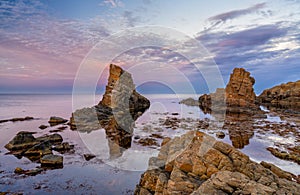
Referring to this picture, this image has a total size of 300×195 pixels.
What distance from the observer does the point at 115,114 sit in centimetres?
7625

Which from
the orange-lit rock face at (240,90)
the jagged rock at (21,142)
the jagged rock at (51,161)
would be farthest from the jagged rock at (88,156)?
the orange-lit rock face at (240,90)

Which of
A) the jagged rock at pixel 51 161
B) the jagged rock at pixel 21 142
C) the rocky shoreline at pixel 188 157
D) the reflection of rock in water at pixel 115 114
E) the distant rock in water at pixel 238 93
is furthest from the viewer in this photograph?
the distant rock in water at pixel 238 93

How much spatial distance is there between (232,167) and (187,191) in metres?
4.37

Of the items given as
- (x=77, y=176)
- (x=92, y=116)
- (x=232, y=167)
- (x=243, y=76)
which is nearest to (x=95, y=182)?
(x=77, y=176)

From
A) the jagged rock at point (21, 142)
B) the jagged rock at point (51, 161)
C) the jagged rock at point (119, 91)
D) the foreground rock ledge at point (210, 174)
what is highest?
the jagged rock at point (119, 91)

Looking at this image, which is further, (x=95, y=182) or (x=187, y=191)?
(x=95, y=182)

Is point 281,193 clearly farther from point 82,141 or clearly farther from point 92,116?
point 92,116

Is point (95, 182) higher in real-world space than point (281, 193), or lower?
lower

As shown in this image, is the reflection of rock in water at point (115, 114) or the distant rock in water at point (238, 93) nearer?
the reflection of rock in water at point (115, 114)

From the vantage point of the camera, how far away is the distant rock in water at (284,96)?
111m

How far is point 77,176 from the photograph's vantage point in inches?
947

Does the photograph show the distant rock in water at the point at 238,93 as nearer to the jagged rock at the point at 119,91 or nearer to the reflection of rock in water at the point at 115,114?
the jagged rock at the point at 119,91

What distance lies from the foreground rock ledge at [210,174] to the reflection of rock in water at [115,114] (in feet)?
51.4

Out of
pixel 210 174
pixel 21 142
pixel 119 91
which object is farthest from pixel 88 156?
pixel 119 91
